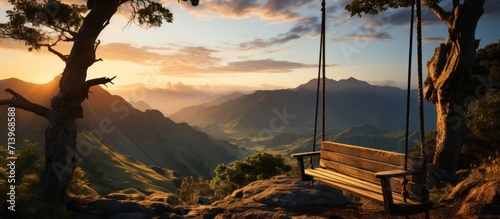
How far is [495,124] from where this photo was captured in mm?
21969

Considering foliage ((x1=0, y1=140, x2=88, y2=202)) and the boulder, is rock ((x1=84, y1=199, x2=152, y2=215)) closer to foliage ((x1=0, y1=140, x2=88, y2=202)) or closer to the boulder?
foliage ((x1=0, y1=140, x2=88, y2=202))

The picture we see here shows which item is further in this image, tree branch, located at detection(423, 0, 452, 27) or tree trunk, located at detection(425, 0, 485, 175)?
tree branch, located at detection(423, 0, 452, 27)

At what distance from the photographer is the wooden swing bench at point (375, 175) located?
597cm

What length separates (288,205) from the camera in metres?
8.77

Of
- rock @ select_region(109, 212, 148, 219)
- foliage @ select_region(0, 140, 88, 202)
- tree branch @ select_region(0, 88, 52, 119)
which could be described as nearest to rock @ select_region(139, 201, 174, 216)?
rock @ select_region(109, 212, 148, 219)

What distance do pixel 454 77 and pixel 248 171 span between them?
18.6m

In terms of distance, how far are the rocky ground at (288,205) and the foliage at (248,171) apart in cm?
1696

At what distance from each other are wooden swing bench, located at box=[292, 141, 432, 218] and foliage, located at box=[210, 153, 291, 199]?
19109 millimetres

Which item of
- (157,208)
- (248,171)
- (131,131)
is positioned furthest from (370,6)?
(131,131)

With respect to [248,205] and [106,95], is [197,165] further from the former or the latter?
[248,205]

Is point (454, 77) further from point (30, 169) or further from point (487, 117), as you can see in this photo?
point (30, 169)

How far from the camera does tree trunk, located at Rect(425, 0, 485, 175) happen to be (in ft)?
42.6

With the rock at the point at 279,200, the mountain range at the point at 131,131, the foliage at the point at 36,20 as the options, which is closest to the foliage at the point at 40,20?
the foliage at the point at 36,20

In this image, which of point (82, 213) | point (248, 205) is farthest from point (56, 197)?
point (248, 205)
